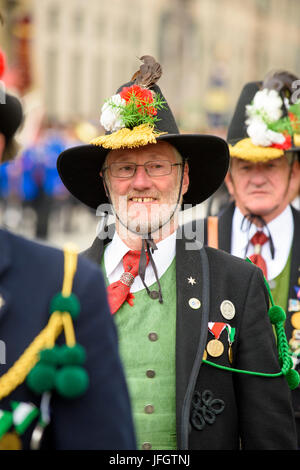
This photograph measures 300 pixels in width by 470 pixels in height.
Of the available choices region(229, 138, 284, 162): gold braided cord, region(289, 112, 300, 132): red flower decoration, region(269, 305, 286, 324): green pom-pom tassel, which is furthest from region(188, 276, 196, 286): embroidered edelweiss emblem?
region(289, 112, 300, 132): red flower decoration

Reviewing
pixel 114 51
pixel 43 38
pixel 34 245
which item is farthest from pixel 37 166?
pixel 114 51

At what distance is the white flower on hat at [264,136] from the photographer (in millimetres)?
4199

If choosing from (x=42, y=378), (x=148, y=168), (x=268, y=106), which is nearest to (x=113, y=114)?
(x=148, y=168)

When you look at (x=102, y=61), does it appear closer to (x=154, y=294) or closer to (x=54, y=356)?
(x=154, y=294)

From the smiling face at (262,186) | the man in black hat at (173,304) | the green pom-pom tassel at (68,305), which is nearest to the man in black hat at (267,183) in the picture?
the smiling face at (262,186)

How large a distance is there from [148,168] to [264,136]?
1.15m

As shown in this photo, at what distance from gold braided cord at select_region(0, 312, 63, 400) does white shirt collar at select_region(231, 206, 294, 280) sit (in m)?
2.39

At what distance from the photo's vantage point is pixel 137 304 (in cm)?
309

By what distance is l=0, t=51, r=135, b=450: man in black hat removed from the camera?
6.13 ft

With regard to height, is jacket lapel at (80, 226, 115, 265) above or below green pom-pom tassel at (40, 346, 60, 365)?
above

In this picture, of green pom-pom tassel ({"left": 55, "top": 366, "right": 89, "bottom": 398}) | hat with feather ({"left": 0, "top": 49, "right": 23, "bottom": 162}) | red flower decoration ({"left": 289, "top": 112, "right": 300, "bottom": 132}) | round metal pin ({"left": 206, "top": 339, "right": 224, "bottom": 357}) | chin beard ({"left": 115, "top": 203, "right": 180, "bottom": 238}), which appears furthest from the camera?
red flower decoration ({"left": 289, "top": 112, "right": 300, "bottom": 132})

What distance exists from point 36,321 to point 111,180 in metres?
1.48

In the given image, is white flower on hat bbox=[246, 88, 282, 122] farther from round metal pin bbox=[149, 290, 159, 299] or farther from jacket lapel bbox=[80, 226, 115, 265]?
round metal pin bbox=[149, 290, 159, 299]

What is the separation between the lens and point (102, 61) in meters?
54.6
